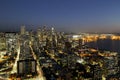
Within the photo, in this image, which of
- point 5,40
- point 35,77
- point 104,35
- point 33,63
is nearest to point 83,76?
point 35,77

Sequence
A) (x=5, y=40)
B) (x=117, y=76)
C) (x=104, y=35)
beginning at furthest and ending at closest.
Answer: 1. (x=104, y=35)
2. (x=5, y=40)
3. (x=117, y=76)

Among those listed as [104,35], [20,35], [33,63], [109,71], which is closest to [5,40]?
[20,35]

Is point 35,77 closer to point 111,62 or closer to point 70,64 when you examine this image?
point 70,64

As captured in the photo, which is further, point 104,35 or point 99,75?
point 104,35

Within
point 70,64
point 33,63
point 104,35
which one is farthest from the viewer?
point 104,35

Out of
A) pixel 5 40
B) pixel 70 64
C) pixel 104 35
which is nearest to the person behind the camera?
pixel 70 64

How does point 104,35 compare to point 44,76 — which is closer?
point 44,76

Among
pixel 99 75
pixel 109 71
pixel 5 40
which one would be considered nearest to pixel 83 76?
pixel 99 75

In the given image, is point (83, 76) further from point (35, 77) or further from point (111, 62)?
point (111, 62)

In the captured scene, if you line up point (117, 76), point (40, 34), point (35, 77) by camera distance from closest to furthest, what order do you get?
point (117, 76) → point (35, 77) → point (40, 34)
